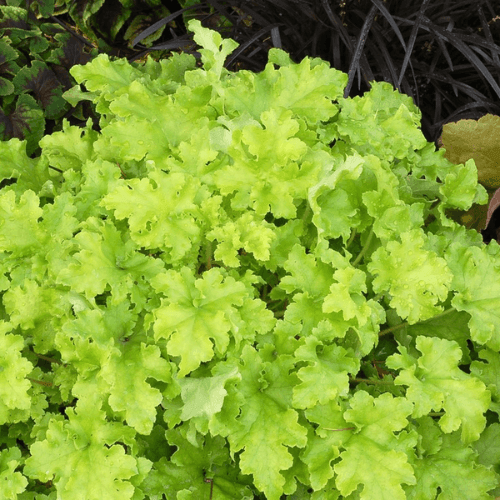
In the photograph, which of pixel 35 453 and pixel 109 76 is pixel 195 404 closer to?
pixel 35 453

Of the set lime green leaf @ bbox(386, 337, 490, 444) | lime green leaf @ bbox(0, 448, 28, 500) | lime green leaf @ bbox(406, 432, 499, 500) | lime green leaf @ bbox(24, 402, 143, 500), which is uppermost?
lime green leaf @ bbox(386, 337, 490, 444)

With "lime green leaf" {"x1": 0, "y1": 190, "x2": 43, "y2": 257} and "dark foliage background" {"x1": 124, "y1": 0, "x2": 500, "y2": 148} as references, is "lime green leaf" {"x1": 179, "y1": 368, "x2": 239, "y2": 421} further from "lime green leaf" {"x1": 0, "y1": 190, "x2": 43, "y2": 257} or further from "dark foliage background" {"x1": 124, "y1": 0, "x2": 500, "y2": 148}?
"dark foliage background" {"x1": 124, "y1": 0, "x2": 500, "y2": 148}

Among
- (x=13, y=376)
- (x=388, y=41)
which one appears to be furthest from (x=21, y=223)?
(x=388, y=41)

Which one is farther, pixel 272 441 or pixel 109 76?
pixel 109 76

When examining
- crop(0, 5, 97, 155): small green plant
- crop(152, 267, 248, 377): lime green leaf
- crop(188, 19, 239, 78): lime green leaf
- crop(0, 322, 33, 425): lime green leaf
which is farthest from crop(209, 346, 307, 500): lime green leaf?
crop(0, 5, 97, 155): small green plant

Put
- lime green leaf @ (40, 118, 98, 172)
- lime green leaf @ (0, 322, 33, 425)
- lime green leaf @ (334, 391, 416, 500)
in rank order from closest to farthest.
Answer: lime green leaf @ (334, 391, 416, 500)
lime green leaf @ (0, 322, 33, 425)
lime green leaf @ (40, 118, 98, 172)

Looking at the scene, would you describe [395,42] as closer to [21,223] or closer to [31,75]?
[31,75]

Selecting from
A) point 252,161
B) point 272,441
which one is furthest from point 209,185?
point 272,441

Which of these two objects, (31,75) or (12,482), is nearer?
(12,482)
